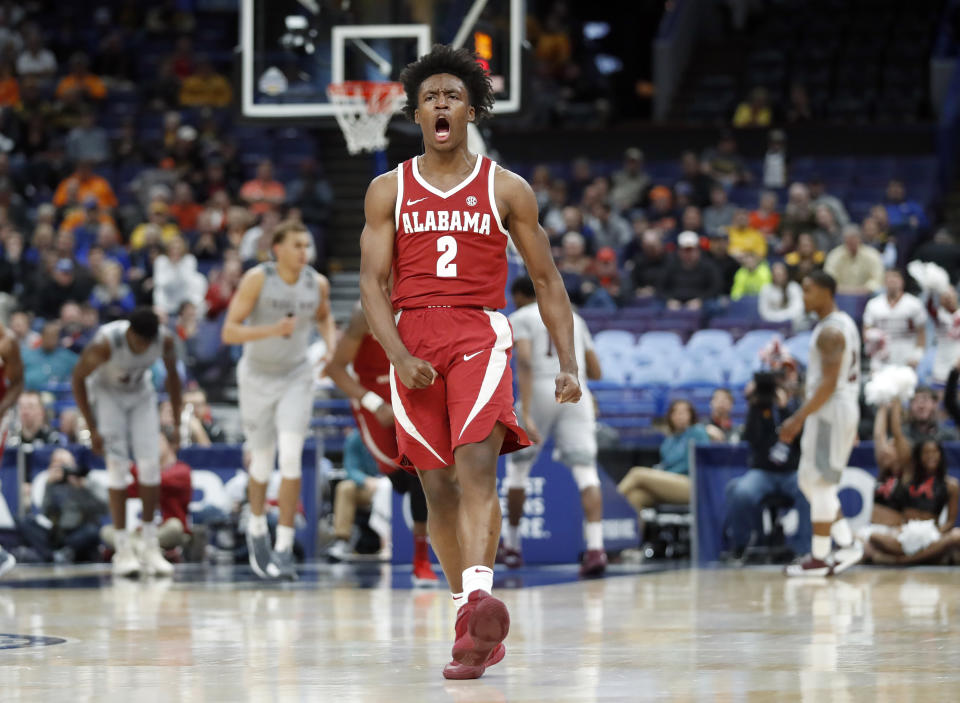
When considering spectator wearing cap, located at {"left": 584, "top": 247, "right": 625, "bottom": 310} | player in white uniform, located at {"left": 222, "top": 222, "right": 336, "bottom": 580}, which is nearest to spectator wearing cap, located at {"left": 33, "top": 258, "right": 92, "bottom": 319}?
spectator wearing cap, located at {"left": 584, "top": 247, "right": 625, "bottom": 310}

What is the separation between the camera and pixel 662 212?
20109mm

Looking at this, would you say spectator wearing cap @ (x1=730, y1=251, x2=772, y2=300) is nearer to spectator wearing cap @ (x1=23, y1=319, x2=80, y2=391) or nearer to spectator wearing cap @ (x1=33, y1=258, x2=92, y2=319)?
spectator wearing cap @ (x1=23, y1=319, x2=80, y2=391)

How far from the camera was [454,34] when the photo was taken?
13.4m

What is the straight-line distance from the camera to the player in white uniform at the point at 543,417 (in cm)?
1134

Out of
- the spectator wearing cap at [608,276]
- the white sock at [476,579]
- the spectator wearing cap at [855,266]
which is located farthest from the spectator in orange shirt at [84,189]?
the white sock at [476,579]

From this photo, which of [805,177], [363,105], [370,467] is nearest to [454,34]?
[363,105]

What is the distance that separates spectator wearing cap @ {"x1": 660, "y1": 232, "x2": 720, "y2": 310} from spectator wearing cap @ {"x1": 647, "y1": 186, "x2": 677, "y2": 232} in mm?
1489

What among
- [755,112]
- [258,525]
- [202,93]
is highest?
[202,93]

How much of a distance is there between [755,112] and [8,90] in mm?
10846

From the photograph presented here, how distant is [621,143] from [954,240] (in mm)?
5724

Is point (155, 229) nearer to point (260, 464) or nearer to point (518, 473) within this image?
point (518, 473)

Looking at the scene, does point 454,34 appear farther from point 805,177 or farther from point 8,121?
point 8,121

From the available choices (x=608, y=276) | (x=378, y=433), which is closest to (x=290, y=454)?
(x=378, y=433)

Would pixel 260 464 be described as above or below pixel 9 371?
below
